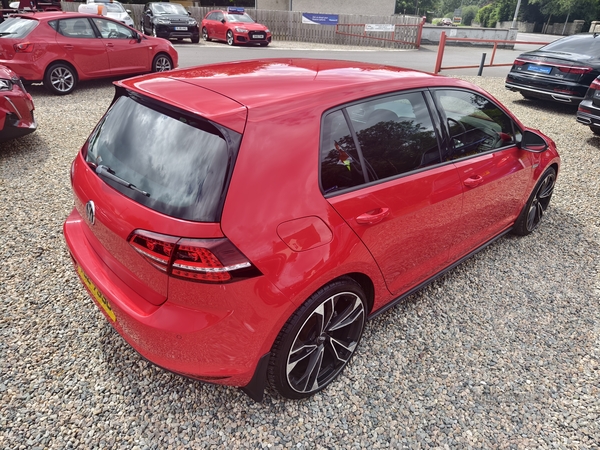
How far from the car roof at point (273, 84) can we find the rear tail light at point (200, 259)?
547mm

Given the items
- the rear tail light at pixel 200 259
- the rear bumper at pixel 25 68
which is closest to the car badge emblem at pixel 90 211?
the rear tail light at pixel 200 259

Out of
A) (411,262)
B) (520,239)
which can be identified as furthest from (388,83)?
(520,239)

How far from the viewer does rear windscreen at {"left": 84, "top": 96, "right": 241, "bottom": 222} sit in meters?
1.81

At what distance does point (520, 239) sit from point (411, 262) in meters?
2.07

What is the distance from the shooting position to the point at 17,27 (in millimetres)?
8156

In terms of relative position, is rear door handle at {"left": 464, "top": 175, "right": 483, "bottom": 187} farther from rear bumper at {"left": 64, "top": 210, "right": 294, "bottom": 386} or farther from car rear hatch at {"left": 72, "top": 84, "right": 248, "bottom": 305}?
car rear hatch at {"left": 72, "top": 84, "right": 248, "bottom": 305}

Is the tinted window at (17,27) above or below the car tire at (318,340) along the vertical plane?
above

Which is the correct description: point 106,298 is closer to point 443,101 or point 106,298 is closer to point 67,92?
point 443,101

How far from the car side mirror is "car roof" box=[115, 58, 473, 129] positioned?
0.99 metres

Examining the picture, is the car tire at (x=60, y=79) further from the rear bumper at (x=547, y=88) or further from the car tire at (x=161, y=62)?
the rear bumper at (x=547, y=88)

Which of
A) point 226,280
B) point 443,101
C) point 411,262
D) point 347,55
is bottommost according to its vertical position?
point 347,55

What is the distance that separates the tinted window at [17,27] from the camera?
26.2ft

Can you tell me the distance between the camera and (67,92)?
8703 millimetres

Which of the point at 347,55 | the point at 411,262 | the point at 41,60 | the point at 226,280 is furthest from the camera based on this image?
the point at 347,55
